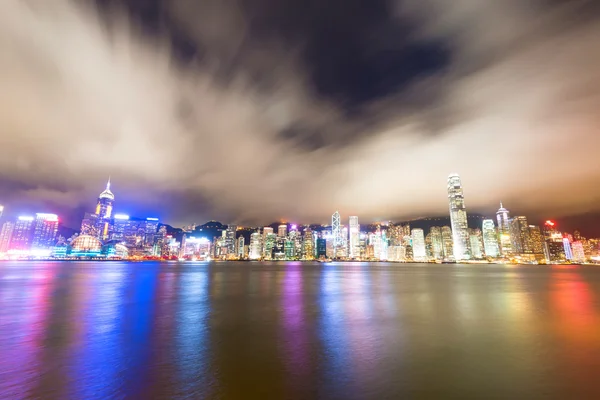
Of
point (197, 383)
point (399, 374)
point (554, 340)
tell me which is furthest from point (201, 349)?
point (554, 340)

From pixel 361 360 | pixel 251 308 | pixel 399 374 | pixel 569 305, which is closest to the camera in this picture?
pixel 399 374

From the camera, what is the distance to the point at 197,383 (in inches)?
609

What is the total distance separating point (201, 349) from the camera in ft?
69.8

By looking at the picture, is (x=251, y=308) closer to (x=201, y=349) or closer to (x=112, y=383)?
(x=201, y=349)

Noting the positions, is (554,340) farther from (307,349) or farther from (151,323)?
(151,323)

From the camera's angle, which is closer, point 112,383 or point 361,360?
point 112,383

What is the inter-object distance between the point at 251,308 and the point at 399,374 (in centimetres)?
2500

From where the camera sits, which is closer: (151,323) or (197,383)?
(197,383)

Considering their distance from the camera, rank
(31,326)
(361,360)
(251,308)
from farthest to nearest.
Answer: (251,308)
(31,326)
(361,360)

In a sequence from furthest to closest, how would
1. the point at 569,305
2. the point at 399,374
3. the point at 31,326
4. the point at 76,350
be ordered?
the point at 569,305, the point at 31,326, the point at 76,350, the point at 399,374

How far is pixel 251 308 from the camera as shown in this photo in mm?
38656

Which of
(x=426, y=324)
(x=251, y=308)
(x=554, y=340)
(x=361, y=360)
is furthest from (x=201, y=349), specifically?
(x=554, y=340)

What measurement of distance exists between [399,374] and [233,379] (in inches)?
357

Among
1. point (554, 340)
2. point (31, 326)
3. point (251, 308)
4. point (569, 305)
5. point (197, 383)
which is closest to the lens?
point (197, 383)
